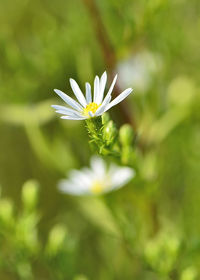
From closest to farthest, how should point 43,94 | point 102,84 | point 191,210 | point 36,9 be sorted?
point 102,84, point 191,210, point 43,94, point 36,9

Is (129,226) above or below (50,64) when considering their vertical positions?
below

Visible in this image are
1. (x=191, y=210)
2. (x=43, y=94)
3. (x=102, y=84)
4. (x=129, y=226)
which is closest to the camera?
(x=102, y=84)

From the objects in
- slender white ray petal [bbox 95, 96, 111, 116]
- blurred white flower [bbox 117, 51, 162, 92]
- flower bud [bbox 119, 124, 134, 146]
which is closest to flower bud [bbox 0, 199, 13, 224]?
flower bud [bbox 119, 124, 134, 146]

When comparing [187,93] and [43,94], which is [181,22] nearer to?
[187,93]

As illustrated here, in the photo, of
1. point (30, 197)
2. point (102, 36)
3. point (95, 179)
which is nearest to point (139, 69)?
point (102, 36)

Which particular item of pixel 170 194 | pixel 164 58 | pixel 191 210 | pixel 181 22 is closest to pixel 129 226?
pixel 191 210

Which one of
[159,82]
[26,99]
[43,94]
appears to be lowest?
[159,82]

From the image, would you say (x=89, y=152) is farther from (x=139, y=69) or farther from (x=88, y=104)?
(x=88, y=104)

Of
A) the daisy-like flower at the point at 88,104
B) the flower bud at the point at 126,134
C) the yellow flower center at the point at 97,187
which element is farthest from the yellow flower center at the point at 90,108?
the yellow flower center at the point at 97,187
